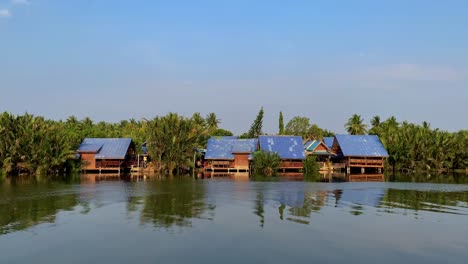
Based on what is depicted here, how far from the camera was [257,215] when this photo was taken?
645 inches

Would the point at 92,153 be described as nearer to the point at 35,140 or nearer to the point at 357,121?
the point at 35,140

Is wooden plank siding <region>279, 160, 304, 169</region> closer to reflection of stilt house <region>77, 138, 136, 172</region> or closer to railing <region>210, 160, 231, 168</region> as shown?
railing <region>210, 160, 231, 168</region>

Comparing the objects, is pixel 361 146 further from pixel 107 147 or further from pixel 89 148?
pixel 89 148

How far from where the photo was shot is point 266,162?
4484cm

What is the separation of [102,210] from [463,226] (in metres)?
13.1

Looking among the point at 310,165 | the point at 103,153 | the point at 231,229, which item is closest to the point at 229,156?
the point at 310,165

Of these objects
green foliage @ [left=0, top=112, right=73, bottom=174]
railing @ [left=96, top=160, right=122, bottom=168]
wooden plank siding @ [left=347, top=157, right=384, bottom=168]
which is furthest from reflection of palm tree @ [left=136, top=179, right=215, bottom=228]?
wooden plank siding @ [left=347, top=157, right=384, bottom=168]

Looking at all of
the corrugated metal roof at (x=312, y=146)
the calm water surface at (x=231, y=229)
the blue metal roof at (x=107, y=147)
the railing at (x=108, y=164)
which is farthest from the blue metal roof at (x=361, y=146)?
the calm water surface at (x=231, y=229)

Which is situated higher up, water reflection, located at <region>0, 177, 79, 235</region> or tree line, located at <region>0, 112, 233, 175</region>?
tree line, located at <region>0, 112, 233, 175</region>

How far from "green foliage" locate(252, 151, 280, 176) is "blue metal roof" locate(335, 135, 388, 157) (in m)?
8.27

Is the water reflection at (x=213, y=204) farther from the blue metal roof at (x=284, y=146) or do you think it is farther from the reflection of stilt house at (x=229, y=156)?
the reflection of stilt house at (x=229, y=156)

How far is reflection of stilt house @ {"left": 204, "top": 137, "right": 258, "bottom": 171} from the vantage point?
154 ft

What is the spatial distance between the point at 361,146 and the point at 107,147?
27655mm

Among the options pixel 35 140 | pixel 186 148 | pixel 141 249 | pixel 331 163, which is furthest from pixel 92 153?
pixel 141 249
